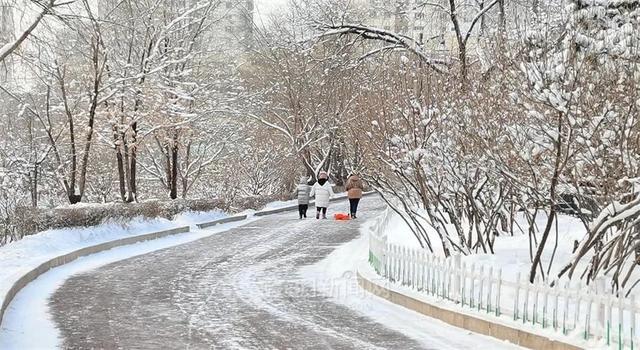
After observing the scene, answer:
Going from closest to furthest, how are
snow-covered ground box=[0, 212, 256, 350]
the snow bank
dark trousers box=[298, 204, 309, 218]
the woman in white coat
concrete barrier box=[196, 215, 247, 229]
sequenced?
snow-covered ground box=[0, 212, 256, 350] < the snow bank < concrete barrier box=[196, 215, 247, 229] < the woman in white coat < dark trousers box=[298, 204, 309, 218]

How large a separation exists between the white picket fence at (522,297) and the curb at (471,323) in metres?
0.18

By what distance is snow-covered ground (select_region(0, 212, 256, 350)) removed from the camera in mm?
10336

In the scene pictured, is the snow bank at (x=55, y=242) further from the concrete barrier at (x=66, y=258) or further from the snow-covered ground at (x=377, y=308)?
the snow-covered ground at (x=377, y=308)

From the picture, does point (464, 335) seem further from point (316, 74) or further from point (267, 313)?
point (316, 74)

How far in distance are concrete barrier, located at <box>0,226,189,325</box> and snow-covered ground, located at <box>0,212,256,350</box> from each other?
0.11m

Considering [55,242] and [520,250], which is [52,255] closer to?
[55,242]

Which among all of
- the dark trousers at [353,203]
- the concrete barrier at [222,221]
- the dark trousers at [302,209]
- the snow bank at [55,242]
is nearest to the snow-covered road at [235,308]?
the snow bank at [55,242]

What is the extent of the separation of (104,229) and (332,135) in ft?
79.8

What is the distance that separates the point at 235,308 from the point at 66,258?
6504mm

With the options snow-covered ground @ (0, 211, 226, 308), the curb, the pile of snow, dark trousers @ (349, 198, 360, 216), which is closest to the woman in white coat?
dark trousers @ (349, 198, 360, 216)

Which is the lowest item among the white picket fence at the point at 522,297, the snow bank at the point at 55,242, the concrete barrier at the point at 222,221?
the concrete barrier at the point at 222,221

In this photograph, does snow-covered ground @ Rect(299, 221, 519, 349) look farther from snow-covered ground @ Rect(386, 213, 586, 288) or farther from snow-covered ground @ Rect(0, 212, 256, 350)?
snow-covered ground @ Rect(0, 212, 256, 350)

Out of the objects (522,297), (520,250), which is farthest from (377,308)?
(520,250)

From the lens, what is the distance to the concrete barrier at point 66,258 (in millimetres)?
12623
